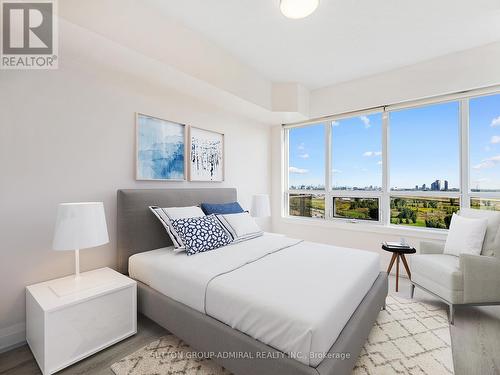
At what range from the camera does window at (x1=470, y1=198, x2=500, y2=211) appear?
113 inches

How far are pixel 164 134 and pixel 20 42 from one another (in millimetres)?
1332

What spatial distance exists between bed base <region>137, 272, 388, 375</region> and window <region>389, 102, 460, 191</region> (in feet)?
6.69

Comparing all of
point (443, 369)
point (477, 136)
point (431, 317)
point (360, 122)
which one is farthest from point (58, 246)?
point (477, 136)

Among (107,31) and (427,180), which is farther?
(427,180)

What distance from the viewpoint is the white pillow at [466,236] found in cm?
241

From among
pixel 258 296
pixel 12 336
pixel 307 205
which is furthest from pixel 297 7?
pixel 12 336

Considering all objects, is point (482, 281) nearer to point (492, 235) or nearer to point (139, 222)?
point (492, 235)

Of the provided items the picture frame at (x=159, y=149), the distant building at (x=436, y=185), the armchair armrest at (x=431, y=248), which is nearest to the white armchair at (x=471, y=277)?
the armchair armrest at (x=431, y=248)

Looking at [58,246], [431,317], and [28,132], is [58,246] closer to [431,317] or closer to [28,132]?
[28,132]

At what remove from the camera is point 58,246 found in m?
1.69

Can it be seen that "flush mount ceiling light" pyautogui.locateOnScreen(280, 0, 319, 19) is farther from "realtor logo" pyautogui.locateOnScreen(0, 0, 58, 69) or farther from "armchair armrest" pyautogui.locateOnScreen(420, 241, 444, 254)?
"armchair armrest" pyautogui.locateOnScreen(420, 241, 444, 254)

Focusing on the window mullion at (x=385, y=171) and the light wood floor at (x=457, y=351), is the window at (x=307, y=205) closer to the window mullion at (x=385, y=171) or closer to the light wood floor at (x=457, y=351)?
the window mullion at (x=385, y=171)

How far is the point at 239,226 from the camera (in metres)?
2.79

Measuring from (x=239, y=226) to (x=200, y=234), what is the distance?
1.91 feet
